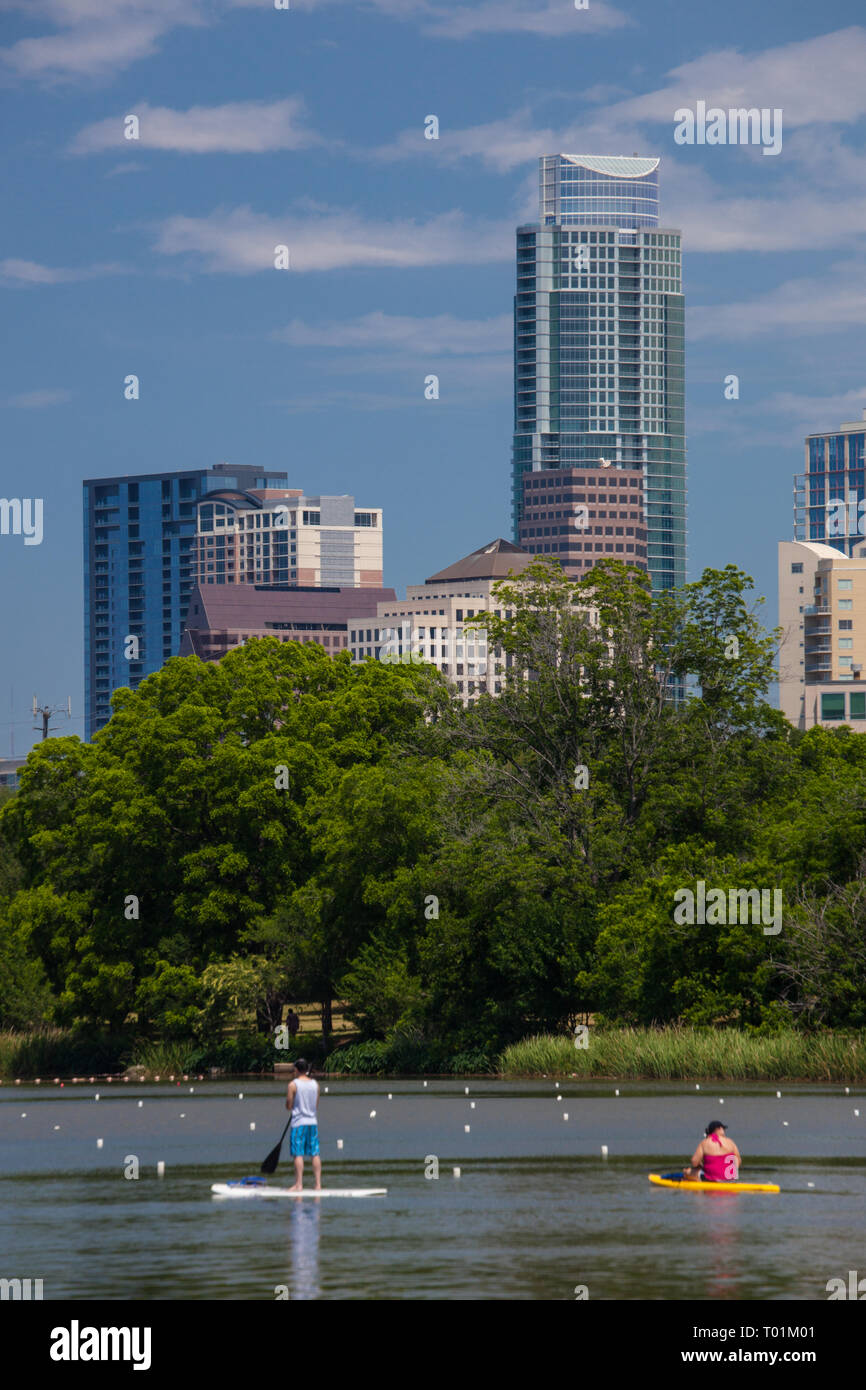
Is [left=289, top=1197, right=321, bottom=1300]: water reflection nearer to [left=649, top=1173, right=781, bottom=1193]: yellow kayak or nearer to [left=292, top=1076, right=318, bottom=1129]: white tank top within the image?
[left=292, top=1076, right=318, bottom=1129]: white tank top

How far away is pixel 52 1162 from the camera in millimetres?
38281

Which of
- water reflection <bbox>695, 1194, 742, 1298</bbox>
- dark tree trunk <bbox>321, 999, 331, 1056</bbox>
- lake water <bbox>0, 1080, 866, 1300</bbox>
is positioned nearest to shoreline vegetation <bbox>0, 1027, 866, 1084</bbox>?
dark tree trunk <bbox>321, 999, 331, 1056</bbox>

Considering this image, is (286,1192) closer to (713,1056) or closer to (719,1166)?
(719,1166)

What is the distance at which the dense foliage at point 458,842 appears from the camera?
59.2 meters

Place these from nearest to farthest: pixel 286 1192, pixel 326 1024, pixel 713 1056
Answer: pixel 286 1192 → pixel 713 1056 → pixel 326 1024

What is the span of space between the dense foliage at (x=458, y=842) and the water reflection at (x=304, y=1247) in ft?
91.3

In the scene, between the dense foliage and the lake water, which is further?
the dense foliage

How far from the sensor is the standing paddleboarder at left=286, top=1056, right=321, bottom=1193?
3017 cm

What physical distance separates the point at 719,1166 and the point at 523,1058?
3090 cm

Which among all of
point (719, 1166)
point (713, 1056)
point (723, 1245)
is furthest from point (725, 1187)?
point (713, 1056)

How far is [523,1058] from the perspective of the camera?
60.9m

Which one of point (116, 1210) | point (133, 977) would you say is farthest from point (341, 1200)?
point (133, 977)

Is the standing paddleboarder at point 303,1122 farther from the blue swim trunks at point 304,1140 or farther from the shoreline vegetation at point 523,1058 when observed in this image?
the shoreline vegetation at point 523,1058

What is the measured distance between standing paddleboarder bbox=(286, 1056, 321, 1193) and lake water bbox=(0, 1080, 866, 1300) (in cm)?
49
